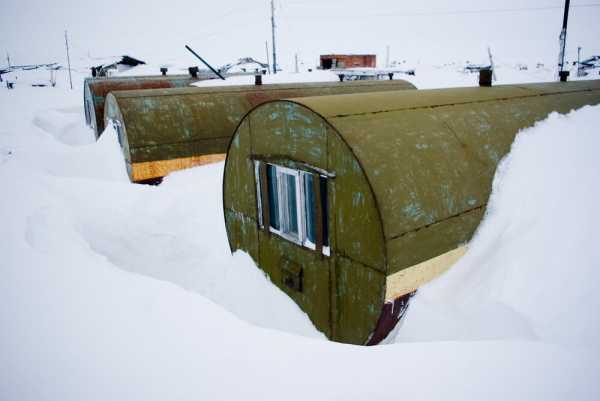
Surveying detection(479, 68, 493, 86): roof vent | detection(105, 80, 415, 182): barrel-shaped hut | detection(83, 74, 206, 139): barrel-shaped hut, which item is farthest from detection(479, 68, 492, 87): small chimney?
detection(83, 74, 206, 139): barrel-shaped hut

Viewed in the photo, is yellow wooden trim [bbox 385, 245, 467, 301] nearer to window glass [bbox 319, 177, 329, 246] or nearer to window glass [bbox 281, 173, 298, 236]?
window glass [bbox 319, 177, 329, 246]

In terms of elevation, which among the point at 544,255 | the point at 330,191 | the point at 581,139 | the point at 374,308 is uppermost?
the point at 581,139

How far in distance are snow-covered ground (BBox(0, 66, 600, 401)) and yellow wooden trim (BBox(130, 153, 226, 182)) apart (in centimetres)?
297

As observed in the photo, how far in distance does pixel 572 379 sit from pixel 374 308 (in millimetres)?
2113

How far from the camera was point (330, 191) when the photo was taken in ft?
16.3

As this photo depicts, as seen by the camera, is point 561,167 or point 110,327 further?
point 561,167

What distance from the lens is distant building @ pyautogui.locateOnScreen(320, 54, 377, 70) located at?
40.7m

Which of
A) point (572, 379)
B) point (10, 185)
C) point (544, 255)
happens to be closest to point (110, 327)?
point (572, 379)

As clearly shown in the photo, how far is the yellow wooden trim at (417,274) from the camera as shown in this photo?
14.9 feet

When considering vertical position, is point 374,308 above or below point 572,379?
below

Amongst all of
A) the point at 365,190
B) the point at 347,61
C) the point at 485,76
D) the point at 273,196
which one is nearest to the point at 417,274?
the point at 365,190

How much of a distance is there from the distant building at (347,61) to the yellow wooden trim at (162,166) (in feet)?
103

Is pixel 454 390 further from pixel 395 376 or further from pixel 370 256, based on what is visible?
pixel 370 256

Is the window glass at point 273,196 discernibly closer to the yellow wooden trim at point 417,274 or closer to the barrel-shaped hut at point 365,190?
the barrel-shaped hut at point 365,190
